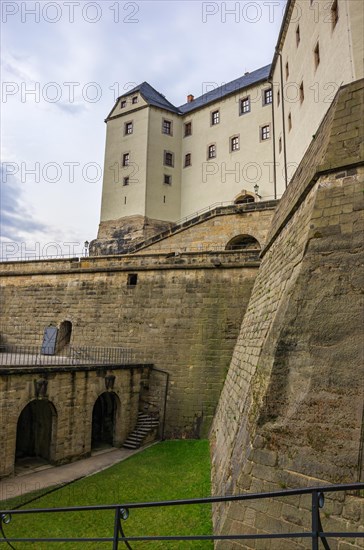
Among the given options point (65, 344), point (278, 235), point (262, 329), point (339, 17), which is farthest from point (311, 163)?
point (65, 344)

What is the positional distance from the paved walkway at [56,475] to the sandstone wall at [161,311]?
2.88 meters

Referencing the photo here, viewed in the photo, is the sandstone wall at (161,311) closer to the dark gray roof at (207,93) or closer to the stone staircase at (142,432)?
the stone staircase at (142,432)

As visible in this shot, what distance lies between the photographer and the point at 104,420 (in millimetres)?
15094

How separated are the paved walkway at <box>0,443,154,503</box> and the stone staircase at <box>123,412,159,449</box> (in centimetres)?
80

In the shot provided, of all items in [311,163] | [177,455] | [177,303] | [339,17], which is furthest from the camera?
[177,303]

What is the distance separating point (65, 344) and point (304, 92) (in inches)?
645

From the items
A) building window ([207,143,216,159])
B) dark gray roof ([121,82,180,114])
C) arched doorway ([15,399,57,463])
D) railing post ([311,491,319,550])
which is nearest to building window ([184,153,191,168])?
building window ([207,143,216,159])

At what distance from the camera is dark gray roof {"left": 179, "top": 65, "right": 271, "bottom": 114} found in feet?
92.2

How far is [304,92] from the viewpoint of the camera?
57.7ft

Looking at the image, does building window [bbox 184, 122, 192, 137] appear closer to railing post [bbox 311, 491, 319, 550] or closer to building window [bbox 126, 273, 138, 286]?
building window [bbox 126, 273, 138, 286]

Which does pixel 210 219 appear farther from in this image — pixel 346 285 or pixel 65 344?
pixel 346 285

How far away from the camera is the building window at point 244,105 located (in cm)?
2746

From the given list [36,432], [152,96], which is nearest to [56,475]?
[36,432]

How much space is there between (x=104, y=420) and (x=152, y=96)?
2741 cm
